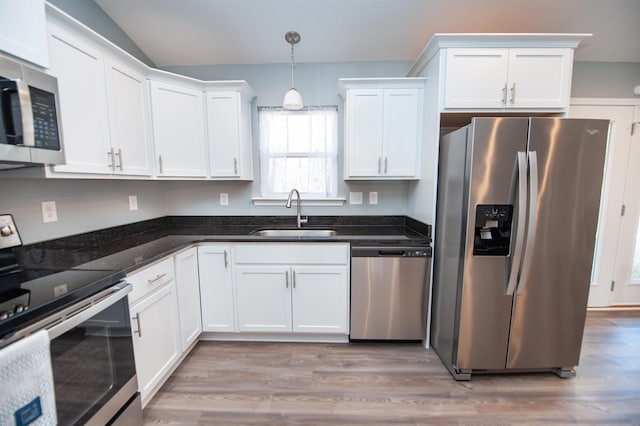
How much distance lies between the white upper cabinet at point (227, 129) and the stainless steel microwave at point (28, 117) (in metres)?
1.17

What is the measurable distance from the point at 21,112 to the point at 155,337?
1339 mm

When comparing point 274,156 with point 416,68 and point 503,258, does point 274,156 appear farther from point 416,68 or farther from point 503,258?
point 503,258

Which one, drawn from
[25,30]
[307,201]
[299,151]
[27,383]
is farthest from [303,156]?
→ [27,383]

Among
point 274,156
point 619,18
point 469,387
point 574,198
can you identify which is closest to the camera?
point 574,198

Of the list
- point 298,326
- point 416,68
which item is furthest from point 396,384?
point 416,68

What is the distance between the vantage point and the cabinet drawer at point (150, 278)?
1409 millimetres

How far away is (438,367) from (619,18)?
10.5 ft

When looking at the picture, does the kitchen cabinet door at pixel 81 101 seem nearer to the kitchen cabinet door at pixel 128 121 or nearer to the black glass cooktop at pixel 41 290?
the kitchen cabinet door at pixel 128 121

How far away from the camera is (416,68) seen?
2.29m

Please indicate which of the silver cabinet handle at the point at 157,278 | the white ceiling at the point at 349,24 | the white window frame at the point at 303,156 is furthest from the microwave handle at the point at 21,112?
the white window frame at the point at 303,156

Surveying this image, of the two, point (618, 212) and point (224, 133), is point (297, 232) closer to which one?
point (224, 133)

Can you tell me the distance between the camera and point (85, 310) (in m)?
1.00

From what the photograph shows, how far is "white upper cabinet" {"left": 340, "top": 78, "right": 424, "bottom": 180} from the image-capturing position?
220 cm

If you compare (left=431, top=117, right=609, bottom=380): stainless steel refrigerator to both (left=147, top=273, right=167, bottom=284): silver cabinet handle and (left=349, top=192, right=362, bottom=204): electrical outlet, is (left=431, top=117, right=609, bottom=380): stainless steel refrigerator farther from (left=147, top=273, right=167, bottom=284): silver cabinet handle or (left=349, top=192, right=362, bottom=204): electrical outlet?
(left=147, top=273, right=167, bottom=284): silver cabinet handle
